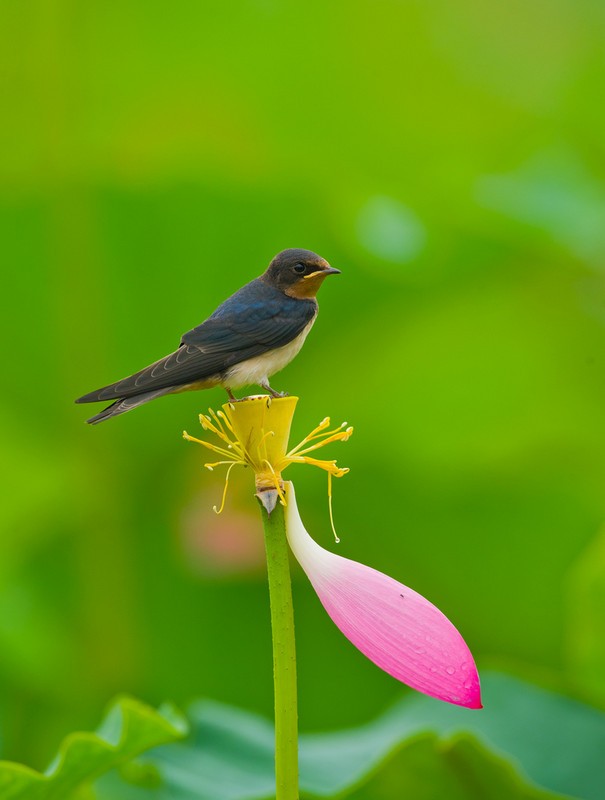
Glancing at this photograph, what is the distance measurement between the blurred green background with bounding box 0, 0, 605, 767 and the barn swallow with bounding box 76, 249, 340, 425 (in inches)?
36.7

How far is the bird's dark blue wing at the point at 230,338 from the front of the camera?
818mm

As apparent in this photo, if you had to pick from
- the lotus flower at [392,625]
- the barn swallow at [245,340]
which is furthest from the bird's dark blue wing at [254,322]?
the lotus flower at [392,625]

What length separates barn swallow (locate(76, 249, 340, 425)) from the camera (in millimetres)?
819

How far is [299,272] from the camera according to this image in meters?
0.97

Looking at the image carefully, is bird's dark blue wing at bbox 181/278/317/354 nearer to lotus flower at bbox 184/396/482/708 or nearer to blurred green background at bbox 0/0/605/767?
lotus flower at bbox 184/396/482/708

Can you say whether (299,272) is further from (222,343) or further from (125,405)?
(125,405)

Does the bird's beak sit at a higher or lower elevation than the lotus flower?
higher

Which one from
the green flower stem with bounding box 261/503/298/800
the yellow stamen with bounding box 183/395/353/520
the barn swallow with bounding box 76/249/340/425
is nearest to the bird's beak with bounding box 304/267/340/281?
the barn swallow with bounding box 76/249/340/425

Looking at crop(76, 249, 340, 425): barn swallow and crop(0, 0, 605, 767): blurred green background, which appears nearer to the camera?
crop(76, 249, 340, 425): barn swallow

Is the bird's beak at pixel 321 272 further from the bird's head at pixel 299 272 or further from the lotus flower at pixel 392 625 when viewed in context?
the lotus flower at pixel 392 625

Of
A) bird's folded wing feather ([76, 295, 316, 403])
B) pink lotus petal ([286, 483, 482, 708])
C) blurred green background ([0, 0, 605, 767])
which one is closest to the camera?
pink lotus petal ([286, 483, 482, 708])

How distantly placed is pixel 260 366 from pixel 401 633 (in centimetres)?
30

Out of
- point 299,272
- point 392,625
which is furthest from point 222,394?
point 392,625

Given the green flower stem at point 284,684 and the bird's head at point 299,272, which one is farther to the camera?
the bird's head at point 299,272
